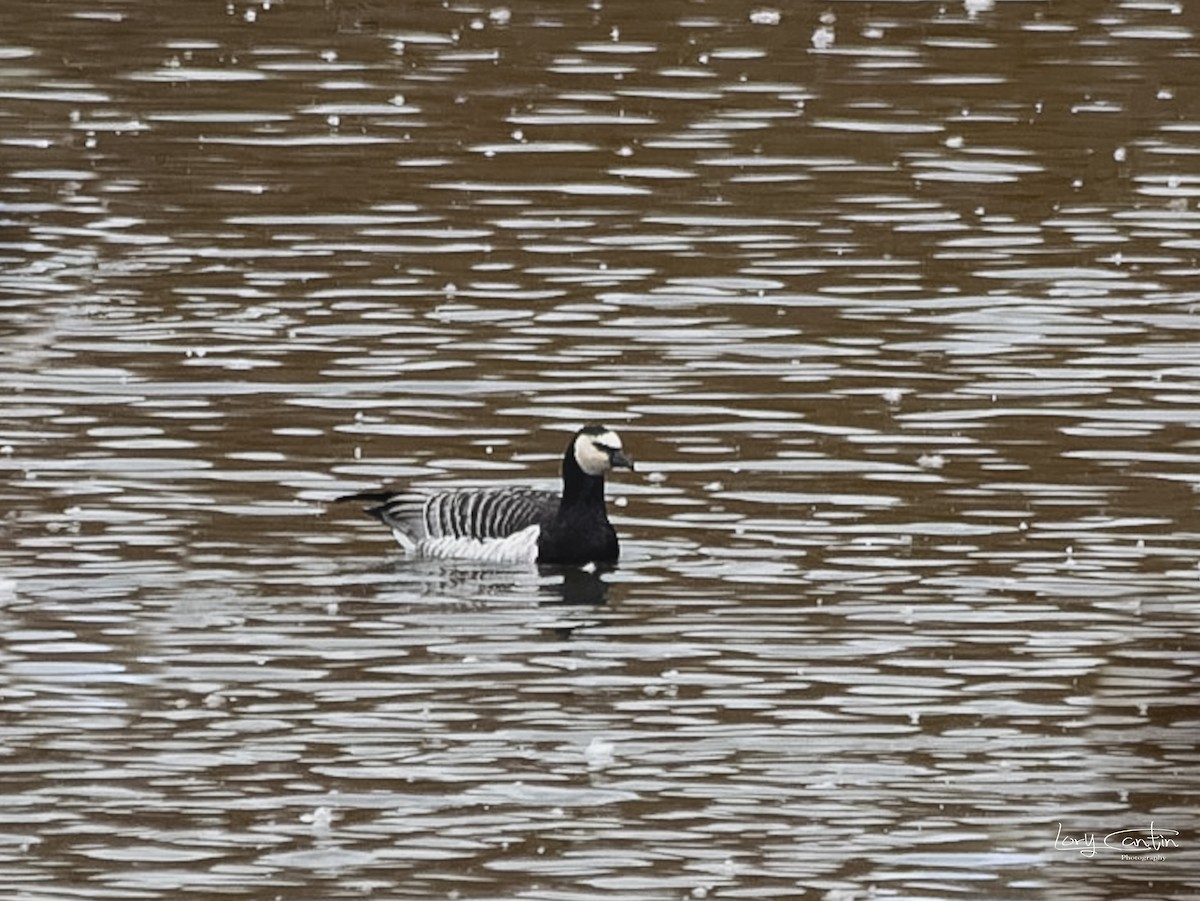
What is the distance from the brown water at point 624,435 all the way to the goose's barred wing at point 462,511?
9.1 inches

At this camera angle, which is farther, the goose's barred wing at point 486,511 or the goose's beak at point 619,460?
the goose's beak at point 619,460

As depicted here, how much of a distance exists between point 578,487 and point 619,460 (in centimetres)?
24

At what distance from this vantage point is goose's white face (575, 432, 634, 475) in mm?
17266

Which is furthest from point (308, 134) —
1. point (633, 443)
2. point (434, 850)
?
point (434, 850)

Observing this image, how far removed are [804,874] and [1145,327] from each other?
421 inches

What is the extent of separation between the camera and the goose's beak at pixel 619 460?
1730cm

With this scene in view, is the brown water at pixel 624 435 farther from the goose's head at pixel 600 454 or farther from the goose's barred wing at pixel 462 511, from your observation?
the goose's head at pixel 600 454

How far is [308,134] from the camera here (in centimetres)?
Result: 2767
